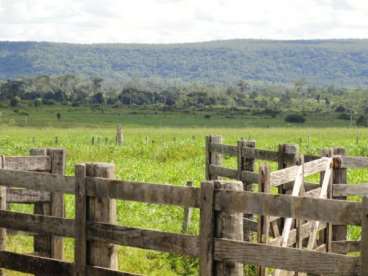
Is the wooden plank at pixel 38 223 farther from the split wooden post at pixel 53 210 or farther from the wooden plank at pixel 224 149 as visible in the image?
the wooden plank at pixel 224 149

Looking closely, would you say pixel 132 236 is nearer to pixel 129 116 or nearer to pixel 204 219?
pixel 204 219

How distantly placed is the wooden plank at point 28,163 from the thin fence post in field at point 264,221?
283 centimetres

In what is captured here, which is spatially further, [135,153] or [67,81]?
[67,81]

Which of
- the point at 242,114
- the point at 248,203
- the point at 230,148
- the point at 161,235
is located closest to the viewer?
the point at 248,203

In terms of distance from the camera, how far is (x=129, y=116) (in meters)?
107

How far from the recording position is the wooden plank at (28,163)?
1045cm

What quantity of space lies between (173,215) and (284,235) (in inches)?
381

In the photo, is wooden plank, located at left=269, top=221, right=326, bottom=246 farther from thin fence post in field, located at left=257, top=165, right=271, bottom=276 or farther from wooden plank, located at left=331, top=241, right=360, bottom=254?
wooden plank, located at left=331, top=241, right=360, bottom=254

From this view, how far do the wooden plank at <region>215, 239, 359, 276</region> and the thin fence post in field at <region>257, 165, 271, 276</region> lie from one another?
2.20 meters

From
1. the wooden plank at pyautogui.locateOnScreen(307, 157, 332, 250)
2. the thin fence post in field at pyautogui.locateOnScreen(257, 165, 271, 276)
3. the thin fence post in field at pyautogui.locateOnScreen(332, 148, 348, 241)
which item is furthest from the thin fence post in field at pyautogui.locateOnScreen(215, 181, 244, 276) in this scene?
the thin fence post in field at pyautogui.locateOnScreen(332, 148, 348, 241)

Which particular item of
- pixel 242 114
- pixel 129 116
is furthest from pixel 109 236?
pixel 242 114

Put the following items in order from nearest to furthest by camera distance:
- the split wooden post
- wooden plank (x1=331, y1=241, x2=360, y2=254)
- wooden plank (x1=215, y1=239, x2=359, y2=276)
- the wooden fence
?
1. wooden plank (x1=215, y1=239, x2=359, y2=276)
2. the wooden fence
3. the split wooden post
4. wooden plank (x1=331, y1=241, x2=360, y2=254)

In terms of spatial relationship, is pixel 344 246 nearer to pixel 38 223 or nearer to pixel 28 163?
pixel 28 163

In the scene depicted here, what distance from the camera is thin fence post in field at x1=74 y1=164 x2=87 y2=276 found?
8602 millimetres
